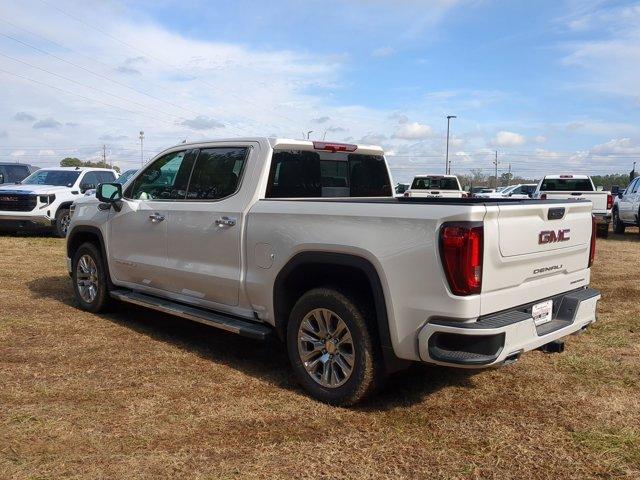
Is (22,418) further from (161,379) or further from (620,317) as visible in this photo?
(620,317)

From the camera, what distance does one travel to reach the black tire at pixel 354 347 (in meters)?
3.94

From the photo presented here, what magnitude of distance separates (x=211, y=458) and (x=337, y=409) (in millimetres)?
1017

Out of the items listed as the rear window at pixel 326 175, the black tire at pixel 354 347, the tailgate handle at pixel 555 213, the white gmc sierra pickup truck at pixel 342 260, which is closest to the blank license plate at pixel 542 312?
the white gmc sierra pickup truck at pixel 342 260

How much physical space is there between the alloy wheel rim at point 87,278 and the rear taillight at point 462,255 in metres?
4.46

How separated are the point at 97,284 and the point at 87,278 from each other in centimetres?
26

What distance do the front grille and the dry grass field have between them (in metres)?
8.76

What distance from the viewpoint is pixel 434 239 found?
3527mm

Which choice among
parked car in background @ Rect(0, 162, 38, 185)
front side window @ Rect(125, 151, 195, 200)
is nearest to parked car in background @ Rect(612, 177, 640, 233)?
front side window @ Rect(125, 151, 195, 200)

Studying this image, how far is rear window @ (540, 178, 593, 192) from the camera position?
16422 millimetres

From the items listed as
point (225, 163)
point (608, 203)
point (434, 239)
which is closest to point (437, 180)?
point (608, 203)

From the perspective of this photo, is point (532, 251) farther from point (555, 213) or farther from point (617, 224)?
point (617, 224)

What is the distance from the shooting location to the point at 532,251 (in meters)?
3.85

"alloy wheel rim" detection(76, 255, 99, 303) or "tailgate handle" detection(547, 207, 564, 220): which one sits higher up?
"tailgate handle" detection(547, 207, 564, 220)

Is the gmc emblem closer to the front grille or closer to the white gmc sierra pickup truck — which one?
the white gmc sierra pickup truck
